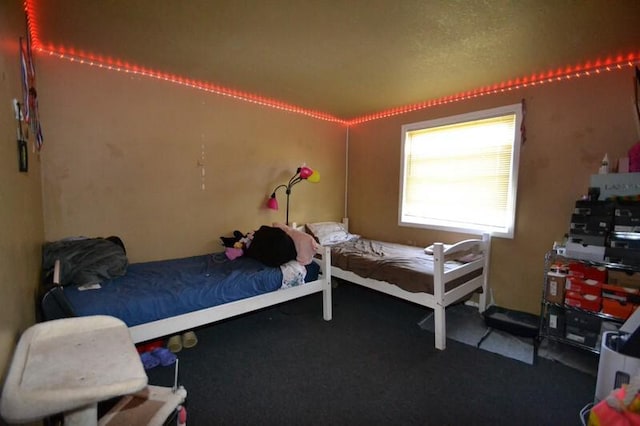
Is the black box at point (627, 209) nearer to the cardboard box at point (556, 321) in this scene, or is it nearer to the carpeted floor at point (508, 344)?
the cardboard box at point (556, 321)

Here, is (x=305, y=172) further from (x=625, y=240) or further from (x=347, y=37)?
(x=625, y=240)

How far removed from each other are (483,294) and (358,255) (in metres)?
1.36

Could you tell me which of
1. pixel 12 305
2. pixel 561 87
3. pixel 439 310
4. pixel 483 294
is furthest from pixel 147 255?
pixel 561 87

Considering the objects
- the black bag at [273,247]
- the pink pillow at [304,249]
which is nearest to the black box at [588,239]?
the pink pillow at [304,249]

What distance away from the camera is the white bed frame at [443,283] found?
2.30m

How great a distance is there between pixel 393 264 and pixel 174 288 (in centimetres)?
179

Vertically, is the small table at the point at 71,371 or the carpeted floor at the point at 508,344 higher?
the small table at the point at 71,371

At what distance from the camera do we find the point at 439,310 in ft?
7.56

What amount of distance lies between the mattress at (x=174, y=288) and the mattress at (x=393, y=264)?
1.33ft

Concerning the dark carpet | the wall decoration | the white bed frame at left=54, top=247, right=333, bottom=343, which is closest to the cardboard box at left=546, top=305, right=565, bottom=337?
the dark carpet

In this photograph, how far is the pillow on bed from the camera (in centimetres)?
361

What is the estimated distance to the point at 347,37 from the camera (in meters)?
1.94

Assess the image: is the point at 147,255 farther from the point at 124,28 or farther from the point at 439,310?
the point at 439,310

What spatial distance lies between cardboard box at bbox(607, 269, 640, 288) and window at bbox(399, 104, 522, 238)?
77 centimetres
